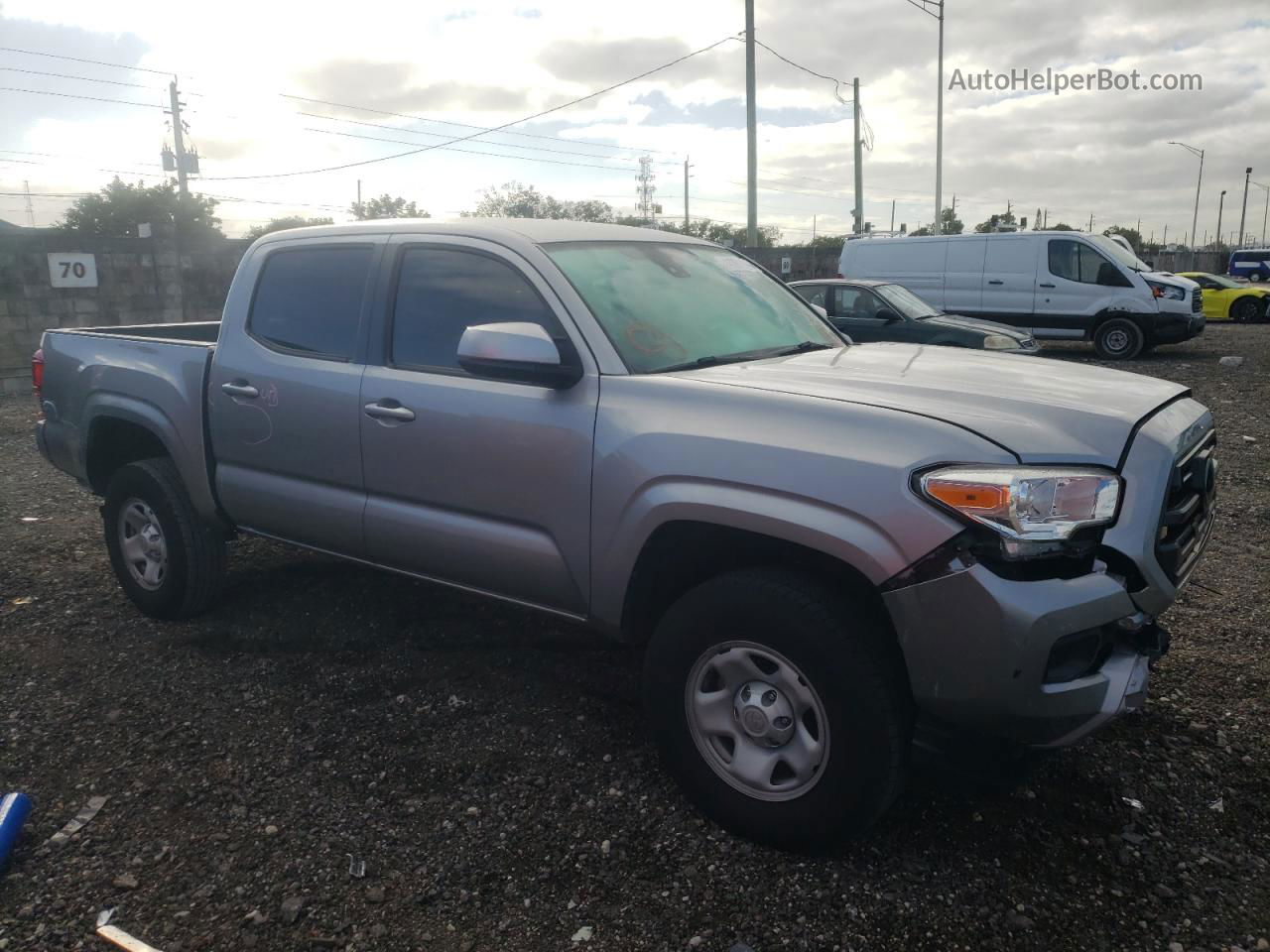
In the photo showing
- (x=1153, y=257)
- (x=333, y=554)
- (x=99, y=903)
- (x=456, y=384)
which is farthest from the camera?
(x=1153, y=257)

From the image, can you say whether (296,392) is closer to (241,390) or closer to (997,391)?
(241,390)

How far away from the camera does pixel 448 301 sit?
352cm

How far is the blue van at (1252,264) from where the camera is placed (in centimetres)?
3119

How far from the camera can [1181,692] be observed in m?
3.65

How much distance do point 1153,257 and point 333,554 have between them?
45.9 metres

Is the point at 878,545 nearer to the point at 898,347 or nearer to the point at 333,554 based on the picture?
the point at 898,347

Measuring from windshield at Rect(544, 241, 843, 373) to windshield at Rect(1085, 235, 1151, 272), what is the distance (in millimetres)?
13440

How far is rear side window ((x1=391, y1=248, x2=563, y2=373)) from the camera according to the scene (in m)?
3.33

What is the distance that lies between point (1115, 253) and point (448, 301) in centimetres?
1495

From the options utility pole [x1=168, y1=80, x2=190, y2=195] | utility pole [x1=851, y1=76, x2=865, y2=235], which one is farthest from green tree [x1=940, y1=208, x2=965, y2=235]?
utility pole [x1=168, y1=80, x2=190, y2=195]

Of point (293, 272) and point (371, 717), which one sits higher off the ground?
point (293, 272)

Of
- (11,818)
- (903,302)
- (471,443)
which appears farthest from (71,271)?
(471,443)

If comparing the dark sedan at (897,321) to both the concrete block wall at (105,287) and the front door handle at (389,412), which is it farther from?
the front door handle at (389,412)

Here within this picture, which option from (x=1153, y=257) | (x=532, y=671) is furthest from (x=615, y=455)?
(x=1153, y=257)
